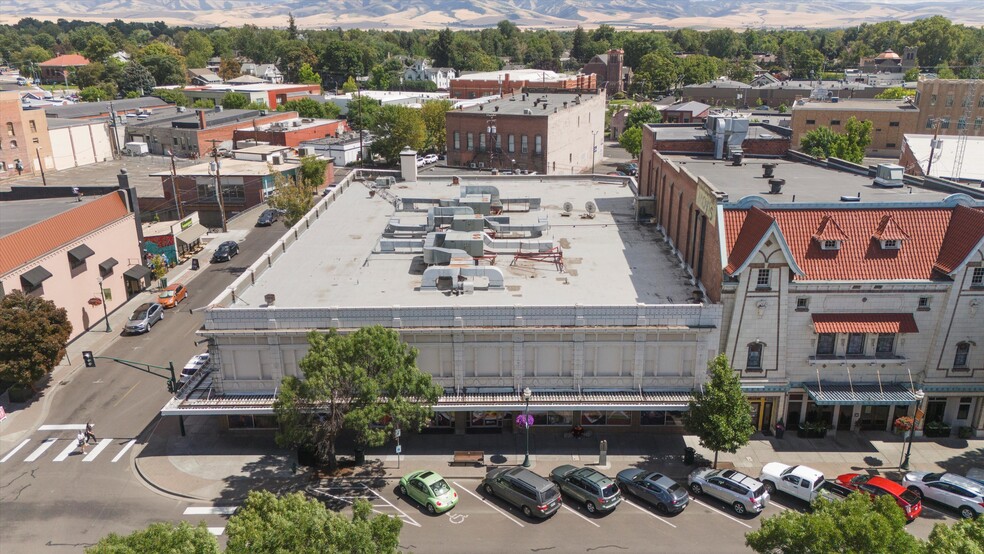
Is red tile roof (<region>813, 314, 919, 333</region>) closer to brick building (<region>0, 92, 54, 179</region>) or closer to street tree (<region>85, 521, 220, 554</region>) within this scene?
street tree (<region>85, 521, 220, 554</region>)

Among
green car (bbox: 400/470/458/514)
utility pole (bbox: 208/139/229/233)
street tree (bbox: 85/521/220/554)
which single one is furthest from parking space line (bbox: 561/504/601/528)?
utility pole (bbox: 208/139/229/233)

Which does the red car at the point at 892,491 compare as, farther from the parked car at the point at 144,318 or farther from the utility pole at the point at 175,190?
the utility pole at the point at 175,190

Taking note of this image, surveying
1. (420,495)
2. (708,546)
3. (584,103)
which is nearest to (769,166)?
(708,546)

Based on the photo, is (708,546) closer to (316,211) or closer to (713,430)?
(713,430)

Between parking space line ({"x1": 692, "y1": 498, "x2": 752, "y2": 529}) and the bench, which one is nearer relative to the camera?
parking space line ({"x1": 692, "y1": 498, "x2": 752, "y2": 529})

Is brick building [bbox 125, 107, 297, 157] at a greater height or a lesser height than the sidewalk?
greater

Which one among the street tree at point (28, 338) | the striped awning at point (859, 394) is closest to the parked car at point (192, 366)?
the street tree at point (28, 338)
